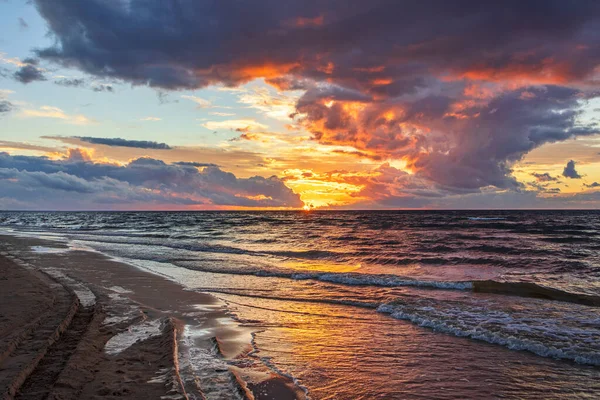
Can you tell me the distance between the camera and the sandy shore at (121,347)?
19.9 feet

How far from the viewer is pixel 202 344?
8.84m

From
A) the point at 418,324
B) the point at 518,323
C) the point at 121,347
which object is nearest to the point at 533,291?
the point at 518,323

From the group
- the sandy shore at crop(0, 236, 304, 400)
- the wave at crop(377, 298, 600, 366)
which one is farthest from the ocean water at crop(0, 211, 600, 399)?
the sandy shore at crop(0, 236, 304, 400)

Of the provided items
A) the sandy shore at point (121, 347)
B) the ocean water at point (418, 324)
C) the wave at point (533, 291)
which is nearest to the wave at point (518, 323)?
the ocean water at point (418, 324)

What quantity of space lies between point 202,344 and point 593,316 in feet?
39.4

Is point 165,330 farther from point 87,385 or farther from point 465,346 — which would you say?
point 465,346

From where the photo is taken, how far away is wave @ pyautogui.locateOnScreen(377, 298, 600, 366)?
9.01 meters

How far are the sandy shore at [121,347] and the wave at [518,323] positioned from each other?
552cm

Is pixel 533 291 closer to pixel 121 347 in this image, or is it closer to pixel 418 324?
pixel 418 324

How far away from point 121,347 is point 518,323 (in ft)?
34.5

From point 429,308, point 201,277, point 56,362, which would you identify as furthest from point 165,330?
point 201,277

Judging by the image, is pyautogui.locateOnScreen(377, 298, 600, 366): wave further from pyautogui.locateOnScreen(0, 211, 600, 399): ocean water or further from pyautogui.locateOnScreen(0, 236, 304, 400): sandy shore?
pyautogui.locateOnScreen(0, 236, 304, 400): sandy shore

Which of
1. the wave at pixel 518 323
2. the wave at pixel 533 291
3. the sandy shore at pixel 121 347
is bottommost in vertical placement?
the wave at pixel 533 291

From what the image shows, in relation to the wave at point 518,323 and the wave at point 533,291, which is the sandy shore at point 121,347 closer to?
the wave at point 518,323
